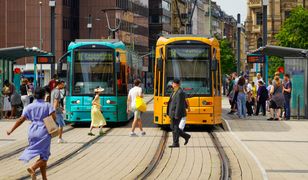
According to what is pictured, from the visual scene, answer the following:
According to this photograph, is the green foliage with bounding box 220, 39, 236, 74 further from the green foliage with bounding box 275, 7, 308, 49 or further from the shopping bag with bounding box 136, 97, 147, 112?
the shopping bag with bounding box 136, 97, 147, 112

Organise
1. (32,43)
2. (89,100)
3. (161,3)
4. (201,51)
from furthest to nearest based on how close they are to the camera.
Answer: (161,3) → (32,43) → (89,100) → (201,51)

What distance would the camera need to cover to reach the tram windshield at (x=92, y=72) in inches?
1177

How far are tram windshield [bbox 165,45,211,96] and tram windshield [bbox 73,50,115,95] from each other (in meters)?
3.36

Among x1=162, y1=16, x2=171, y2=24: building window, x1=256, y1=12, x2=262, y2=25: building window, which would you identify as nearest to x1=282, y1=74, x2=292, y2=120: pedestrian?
x1=256, y1=12, x2=262, y2=25: building window

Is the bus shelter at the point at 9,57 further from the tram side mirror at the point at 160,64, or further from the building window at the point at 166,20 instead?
the building window at the point at 166,20

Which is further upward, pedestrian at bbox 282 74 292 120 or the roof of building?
the roof of building

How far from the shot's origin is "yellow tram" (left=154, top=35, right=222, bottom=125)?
2711cm

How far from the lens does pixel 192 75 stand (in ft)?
89.9

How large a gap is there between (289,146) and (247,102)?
14430 millimetres

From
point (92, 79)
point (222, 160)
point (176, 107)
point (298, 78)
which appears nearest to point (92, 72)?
point (92, 79)

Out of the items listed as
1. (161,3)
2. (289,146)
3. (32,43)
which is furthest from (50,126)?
(161,3)

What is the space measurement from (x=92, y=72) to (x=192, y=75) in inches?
172

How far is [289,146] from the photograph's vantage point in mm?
22047

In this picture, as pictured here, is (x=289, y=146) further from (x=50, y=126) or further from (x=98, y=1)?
(x=98, y=1)
